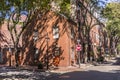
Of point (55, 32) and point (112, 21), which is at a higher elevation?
point (112, 21)

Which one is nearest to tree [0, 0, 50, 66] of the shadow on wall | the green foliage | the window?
the shadow on wall

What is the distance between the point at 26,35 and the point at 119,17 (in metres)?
24.6

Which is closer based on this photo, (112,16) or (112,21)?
(112,16)

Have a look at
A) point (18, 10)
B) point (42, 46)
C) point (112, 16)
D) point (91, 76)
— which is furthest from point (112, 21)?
point (91, 76)

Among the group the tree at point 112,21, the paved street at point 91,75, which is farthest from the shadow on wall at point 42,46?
the paved street at point 91,75

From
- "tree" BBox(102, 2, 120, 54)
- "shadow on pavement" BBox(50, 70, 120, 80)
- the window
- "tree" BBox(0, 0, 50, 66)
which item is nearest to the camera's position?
"tree" BBox(0, 0, 50, 66)

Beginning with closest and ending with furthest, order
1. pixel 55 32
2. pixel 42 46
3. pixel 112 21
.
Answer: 1. pixel 55 32
2. pixel 42 46
3. pixel 112 21

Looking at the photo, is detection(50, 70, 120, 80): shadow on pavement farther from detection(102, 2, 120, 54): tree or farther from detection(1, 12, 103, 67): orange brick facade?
detection(102, 2, 120, 54): tree

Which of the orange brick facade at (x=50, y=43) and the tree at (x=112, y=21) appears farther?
Answer: the tree at (x=112, y=21)

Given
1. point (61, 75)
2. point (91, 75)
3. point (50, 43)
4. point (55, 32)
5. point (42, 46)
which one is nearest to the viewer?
point (91, 75)

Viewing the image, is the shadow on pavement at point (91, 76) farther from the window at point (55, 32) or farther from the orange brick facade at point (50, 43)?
the window at point (55, 32)

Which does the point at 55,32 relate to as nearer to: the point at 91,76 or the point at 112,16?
the point at 91,76

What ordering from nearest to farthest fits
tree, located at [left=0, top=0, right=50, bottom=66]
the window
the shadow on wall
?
tree, located at [left=0, top=0, right=50, bottom=66] < the shadow on wall < the window

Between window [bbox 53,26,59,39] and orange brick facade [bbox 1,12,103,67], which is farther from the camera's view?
window [bbox 53,26,59,39]
